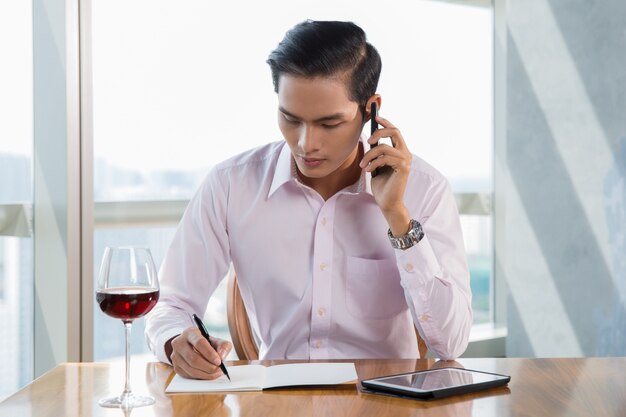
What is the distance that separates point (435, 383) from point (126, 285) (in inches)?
21.5

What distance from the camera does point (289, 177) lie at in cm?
210

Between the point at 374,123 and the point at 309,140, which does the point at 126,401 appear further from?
the point at 374,123

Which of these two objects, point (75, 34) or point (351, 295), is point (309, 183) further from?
point (75, 34)

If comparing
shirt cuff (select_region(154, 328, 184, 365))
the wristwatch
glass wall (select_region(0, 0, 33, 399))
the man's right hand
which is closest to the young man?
the wristwatch

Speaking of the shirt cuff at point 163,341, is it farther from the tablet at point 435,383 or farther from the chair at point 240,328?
the tablet at point 435,383

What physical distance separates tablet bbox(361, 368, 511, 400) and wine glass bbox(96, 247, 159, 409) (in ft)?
1.29

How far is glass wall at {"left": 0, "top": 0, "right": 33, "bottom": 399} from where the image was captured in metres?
3.16

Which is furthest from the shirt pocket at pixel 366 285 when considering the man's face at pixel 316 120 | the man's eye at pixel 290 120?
the man's eye at pixel 290 120

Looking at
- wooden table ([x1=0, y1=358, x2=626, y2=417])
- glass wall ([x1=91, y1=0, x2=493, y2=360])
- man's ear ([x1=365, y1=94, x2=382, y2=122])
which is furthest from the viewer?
glass wall ([x1=91, y1=0, x2=493, y2=360])

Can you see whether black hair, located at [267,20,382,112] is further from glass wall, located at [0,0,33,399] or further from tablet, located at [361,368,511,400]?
glass wall, located at [0,0,33,399]

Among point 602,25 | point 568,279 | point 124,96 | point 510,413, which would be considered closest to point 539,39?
point 602,25

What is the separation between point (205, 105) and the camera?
12.0 ft

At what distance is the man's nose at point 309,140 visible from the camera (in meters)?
1.92

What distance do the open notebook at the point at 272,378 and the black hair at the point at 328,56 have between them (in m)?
0.72
